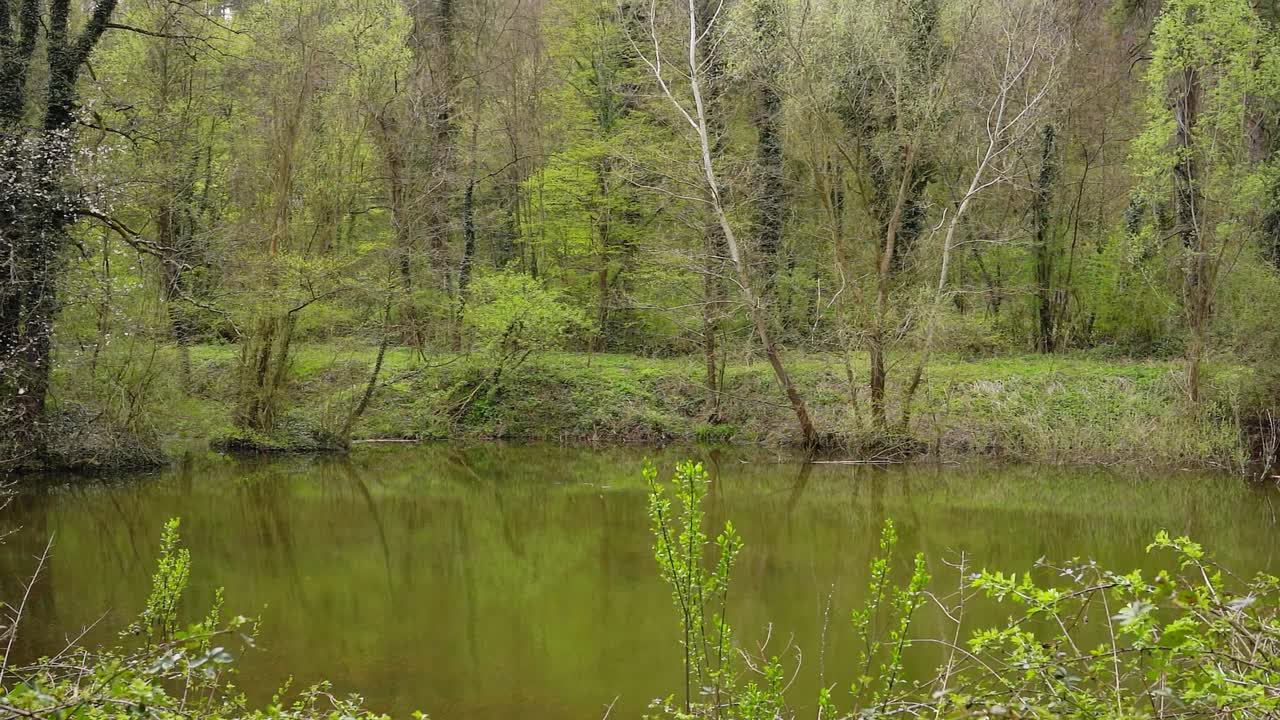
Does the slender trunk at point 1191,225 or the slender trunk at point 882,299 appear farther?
the slender trunk at point 882,299

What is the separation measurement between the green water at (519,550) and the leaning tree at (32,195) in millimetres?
1433

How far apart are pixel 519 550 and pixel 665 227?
12476 millimetres

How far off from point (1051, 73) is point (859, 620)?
14.8 metres

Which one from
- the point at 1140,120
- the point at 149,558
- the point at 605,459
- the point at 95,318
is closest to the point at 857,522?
the point at 605,459

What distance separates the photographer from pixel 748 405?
62.4ft

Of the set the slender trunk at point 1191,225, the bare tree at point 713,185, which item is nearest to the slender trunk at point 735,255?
the bare tree at point 713,185

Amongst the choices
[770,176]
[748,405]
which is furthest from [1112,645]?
[770,176]

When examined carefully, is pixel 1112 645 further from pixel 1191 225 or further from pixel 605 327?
pixel 605 327

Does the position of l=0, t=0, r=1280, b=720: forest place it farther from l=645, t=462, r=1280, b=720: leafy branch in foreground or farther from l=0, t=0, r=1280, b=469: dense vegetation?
l=645, t=462, r=1280, b=720: leafy branch in foreground

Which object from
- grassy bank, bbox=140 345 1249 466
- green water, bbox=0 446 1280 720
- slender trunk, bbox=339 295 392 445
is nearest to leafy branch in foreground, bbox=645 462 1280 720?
green water, bbox=0 446 1280 720

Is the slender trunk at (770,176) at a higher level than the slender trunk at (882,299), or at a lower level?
higher

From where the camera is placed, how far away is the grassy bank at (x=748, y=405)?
1547 cm

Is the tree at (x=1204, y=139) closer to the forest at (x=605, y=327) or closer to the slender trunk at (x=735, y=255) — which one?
the forest at (x=605, y=327)

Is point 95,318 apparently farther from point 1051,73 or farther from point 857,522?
point 1051,73
